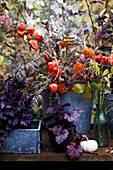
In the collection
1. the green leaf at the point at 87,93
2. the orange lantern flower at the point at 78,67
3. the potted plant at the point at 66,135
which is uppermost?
the orange lantern flower at the point at 78,67

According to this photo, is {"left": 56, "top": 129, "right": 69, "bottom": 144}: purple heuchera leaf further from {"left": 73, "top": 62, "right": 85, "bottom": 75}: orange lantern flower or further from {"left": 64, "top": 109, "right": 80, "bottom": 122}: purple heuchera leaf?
{"left": 73, "top": 62, "right": 85, "bottom": 75}: orange lantern flower

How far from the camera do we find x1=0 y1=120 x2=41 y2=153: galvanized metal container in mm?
755

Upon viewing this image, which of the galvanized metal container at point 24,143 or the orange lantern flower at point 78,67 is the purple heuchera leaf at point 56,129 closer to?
the galvanized metal container at point 24,143

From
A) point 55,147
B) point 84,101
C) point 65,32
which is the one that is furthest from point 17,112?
point 65,32

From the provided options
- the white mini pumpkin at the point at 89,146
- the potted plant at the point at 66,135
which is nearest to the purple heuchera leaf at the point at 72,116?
the potted plant at the point at 66,135

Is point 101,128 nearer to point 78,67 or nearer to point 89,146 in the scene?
point 89,146

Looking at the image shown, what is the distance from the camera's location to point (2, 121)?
78cm

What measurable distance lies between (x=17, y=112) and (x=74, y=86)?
0.28 meters

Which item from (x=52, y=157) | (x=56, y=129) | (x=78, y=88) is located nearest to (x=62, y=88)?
(x=78, y=88)

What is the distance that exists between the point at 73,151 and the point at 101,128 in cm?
24

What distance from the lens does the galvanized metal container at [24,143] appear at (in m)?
0.76

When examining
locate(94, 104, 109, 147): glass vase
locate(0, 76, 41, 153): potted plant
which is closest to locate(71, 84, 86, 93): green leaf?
locate(94, 104, 109, 147): glass vase

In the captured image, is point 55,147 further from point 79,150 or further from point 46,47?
point 46,47

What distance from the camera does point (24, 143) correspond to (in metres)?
0.76
